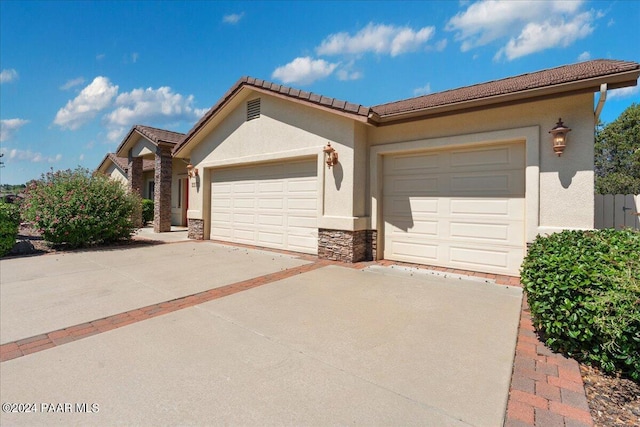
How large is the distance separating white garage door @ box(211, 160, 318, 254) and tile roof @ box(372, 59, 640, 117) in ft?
9.78

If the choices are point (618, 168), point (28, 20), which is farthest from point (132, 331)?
point (618, 168)

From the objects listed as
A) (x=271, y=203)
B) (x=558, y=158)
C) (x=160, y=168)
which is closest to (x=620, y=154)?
(x=558, y=158)

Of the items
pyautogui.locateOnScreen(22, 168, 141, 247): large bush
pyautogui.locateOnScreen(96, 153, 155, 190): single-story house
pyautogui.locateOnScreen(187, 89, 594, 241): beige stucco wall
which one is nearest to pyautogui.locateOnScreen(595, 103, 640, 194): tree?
pyautogui.locateOnScreen(187, 89, 594, 241): beige stucco wall

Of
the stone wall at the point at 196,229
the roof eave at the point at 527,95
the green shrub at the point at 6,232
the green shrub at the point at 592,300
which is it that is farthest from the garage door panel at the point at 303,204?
the green shrub at the point at 6,232

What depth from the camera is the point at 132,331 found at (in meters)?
3.70

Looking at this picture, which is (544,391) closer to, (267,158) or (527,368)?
(527,368)

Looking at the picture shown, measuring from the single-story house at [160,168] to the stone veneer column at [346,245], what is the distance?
9055 mm

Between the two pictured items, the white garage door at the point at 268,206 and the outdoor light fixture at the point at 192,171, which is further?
the outdoor light fixture at the point at 192,171

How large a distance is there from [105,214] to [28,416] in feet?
31.2

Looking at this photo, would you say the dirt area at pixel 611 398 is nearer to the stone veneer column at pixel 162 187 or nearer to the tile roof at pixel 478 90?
the tile roof at pixel 478 90

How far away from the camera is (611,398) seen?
97.2 inches

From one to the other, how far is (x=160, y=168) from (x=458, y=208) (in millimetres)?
12290

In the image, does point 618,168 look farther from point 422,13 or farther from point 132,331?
point 132,331

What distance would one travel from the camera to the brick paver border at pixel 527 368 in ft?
7.22
